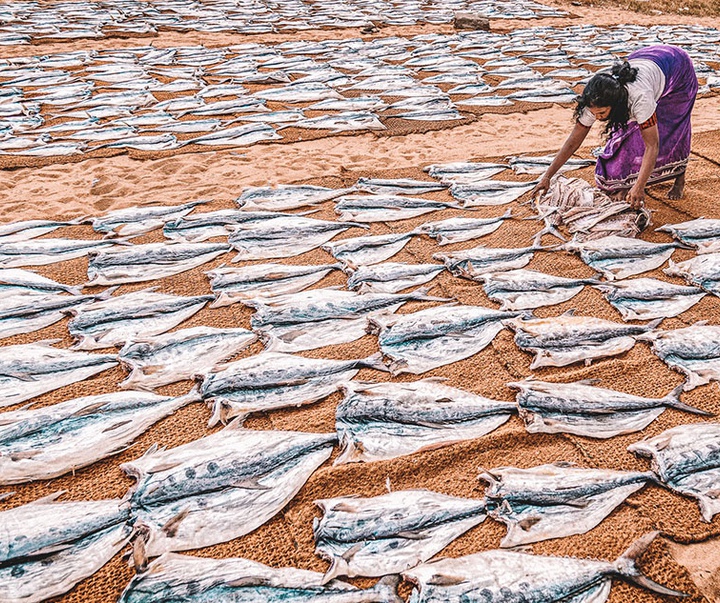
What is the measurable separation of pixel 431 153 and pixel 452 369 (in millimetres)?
3516

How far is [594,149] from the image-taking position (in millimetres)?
5809

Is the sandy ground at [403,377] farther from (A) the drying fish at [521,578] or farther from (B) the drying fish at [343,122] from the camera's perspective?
(B) the drying fish at [343,122]

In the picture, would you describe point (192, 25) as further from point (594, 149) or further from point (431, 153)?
point (594, 149)

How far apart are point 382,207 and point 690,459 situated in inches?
118

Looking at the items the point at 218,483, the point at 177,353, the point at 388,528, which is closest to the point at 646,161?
the point at 388,528

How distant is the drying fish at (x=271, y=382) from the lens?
2727mm

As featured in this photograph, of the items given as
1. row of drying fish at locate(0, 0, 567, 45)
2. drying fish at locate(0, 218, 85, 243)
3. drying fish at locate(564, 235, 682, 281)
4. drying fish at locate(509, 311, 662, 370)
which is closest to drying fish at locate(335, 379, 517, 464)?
drying fish at locate(509, 311, 662, 370)

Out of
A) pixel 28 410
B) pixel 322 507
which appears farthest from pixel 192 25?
pixel 322 507

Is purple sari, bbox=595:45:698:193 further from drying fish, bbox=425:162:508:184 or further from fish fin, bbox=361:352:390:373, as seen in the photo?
fish fin, bbox=361:352:390:373

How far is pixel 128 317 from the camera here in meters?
3.36

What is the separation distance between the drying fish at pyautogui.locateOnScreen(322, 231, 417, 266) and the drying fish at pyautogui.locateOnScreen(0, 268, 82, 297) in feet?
5.79

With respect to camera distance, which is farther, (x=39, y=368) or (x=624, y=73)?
(x=624, y=73)

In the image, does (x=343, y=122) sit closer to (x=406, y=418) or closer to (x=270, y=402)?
(x=270, y=402)

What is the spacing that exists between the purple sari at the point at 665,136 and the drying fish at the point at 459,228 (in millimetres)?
893
